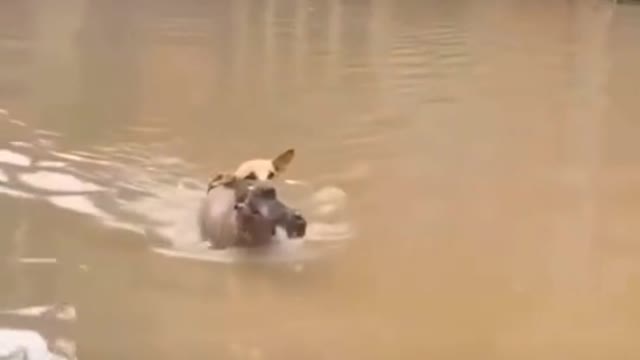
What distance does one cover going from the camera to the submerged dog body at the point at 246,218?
111 cm

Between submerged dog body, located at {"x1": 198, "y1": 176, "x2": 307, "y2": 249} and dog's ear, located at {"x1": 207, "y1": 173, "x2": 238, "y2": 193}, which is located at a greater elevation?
dog's ear, located at {"x1": 207, "y1": 173, "x2": 238, "y2": 193}

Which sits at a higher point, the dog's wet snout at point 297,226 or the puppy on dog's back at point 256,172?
the puppy on dog's back at point 256,172

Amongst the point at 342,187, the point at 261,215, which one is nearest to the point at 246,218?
the point at 261,215

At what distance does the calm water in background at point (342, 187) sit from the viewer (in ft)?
3.21

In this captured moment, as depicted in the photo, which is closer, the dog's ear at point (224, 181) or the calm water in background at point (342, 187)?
the calm water in background at point (342, 187)

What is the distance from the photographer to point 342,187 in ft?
4.36

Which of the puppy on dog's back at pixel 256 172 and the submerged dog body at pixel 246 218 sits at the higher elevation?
the puppy on dog's back at pixel 256 172

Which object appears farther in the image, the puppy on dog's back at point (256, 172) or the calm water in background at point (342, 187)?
the puppy on dog's back at point (256, 172)

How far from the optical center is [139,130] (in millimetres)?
1531

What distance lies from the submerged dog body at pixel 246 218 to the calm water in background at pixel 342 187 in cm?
4

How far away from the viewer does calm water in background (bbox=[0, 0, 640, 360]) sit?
3.21ft

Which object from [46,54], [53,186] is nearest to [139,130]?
[53,186]

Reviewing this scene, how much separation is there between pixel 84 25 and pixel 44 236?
1.45m

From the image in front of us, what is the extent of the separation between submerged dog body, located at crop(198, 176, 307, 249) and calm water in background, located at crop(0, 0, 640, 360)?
4cm
